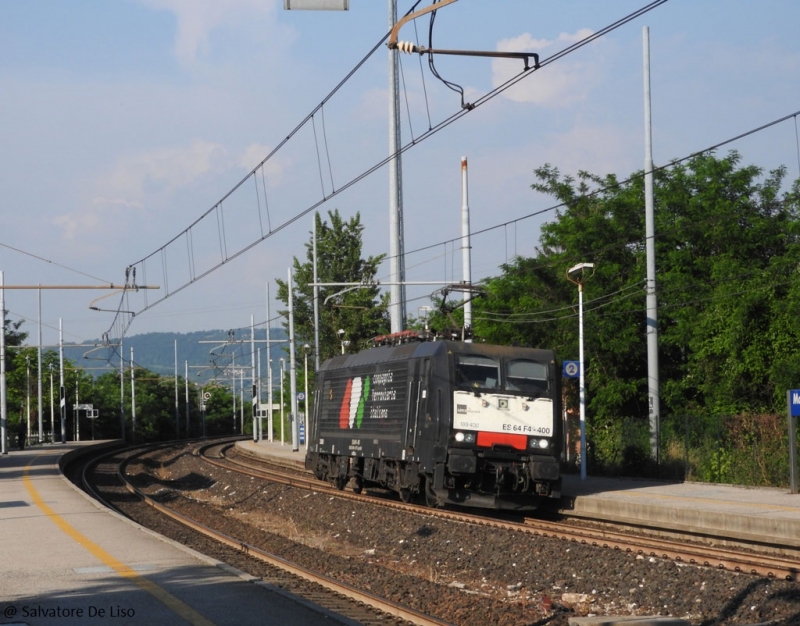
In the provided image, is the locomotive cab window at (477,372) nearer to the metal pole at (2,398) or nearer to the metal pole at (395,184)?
the metal pole at (395,184)

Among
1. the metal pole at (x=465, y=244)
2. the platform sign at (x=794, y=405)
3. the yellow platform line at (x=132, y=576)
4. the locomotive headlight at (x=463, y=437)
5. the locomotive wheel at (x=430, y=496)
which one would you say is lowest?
the locomotive wheel at (x=430, y=496)

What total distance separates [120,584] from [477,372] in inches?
429

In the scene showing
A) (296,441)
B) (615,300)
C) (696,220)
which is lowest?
(296,441)

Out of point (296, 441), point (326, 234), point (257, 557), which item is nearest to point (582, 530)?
point (257, 557)

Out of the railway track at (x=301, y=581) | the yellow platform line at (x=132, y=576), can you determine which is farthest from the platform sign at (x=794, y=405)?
the yellow platform line at (x=132, y=576)

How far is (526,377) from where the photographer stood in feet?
69.1

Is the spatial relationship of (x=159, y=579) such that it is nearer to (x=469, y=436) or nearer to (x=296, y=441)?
(x=469, y=436)

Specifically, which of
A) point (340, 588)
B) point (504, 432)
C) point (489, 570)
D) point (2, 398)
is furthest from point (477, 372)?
point (2, 398)

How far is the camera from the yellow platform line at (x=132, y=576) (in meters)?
9.37

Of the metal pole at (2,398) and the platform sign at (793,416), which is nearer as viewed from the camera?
the platform sign at (793,416)

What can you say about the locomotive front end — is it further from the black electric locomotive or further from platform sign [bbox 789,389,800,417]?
platform sign [bbox 789,389,800,417]

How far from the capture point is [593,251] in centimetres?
3400

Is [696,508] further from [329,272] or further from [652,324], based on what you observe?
[329,272]

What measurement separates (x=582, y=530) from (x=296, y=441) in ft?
110
